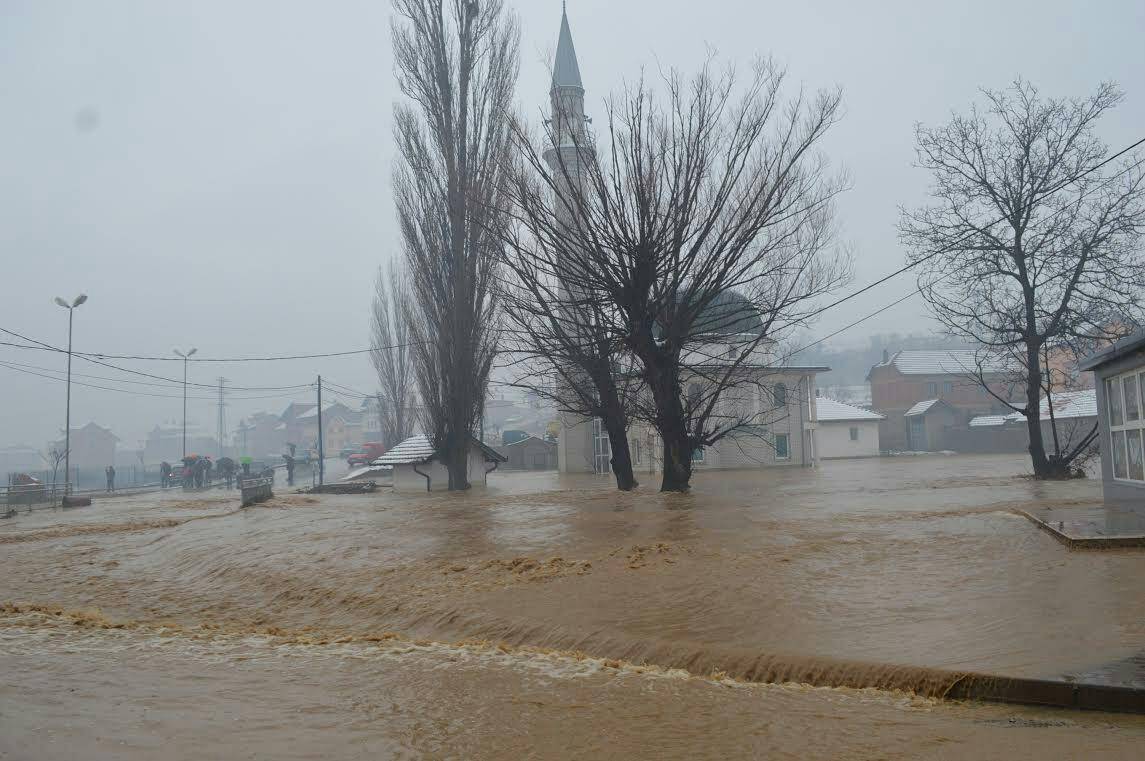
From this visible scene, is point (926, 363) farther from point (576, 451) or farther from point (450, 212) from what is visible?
point (450, 212)

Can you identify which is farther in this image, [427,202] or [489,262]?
[427,202]

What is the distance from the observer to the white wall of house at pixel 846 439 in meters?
60.6

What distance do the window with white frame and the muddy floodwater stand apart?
4.33ft

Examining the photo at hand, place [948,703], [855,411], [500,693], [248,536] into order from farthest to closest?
[855,411]
[248,536]
[500,693]
[948,703]

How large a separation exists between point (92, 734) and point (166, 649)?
3.59 m

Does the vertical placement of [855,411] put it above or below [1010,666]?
above

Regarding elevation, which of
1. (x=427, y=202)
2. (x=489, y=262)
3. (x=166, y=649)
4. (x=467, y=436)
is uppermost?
(x=427, y=202)

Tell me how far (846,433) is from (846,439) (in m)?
0.40

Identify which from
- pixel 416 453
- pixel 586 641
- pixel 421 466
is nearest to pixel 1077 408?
pixel 416 453

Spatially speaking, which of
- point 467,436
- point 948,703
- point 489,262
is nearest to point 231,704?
point 948,703

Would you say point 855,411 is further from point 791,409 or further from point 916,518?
point 916,518

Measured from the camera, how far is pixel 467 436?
32.8m

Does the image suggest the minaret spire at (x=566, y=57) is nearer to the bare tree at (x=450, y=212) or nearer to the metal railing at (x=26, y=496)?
the bare tree at (x=450, y=212)

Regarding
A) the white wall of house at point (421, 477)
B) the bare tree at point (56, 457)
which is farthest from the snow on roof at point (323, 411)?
the white wall of house at point (421, 477)
